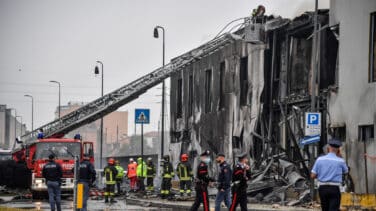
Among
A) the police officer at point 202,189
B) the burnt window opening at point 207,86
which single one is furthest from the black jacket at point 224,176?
the burnt window opening at point 207,86

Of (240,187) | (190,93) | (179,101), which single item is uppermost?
(190,93)

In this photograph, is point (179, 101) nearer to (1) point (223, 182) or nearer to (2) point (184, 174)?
(2) point (184, 174)

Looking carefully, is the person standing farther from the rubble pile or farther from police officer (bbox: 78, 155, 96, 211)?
the rubble pile

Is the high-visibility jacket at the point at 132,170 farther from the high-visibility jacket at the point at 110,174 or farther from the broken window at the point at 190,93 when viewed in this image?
the broken window at the point at 190,93

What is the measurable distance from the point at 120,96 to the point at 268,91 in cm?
1242

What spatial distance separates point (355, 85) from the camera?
30.3 metres

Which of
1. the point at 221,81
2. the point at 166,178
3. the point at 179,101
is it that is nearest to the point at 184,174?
the point at 166,178

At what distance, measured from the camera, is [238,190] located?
19328mm

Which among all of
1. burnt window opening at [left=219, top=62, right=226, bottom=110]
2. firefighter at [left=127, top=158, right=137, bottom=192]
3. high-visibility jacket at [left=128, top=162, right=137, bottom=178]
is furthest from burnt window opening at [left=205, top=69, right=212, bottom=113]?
high-visibility jacket at [left=128, top=162, right=137, bottom=178]

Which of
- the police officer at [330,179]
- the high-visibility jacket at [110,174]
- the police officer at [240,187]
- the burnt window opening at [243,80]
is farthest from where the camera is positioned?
the burnt window opening at [243,80]

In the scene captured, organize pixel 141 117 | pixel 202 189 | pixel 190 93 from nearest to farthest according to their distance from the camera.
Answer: pixel 202 189, pixel 141 117, pixel 190 93

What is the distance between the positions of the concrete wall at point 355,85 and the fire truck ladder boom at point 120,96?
14.5 m

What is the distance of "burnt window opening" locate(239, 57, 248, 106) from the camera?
43459mm

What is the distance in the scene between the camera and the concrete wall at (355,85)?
96.2 feet
